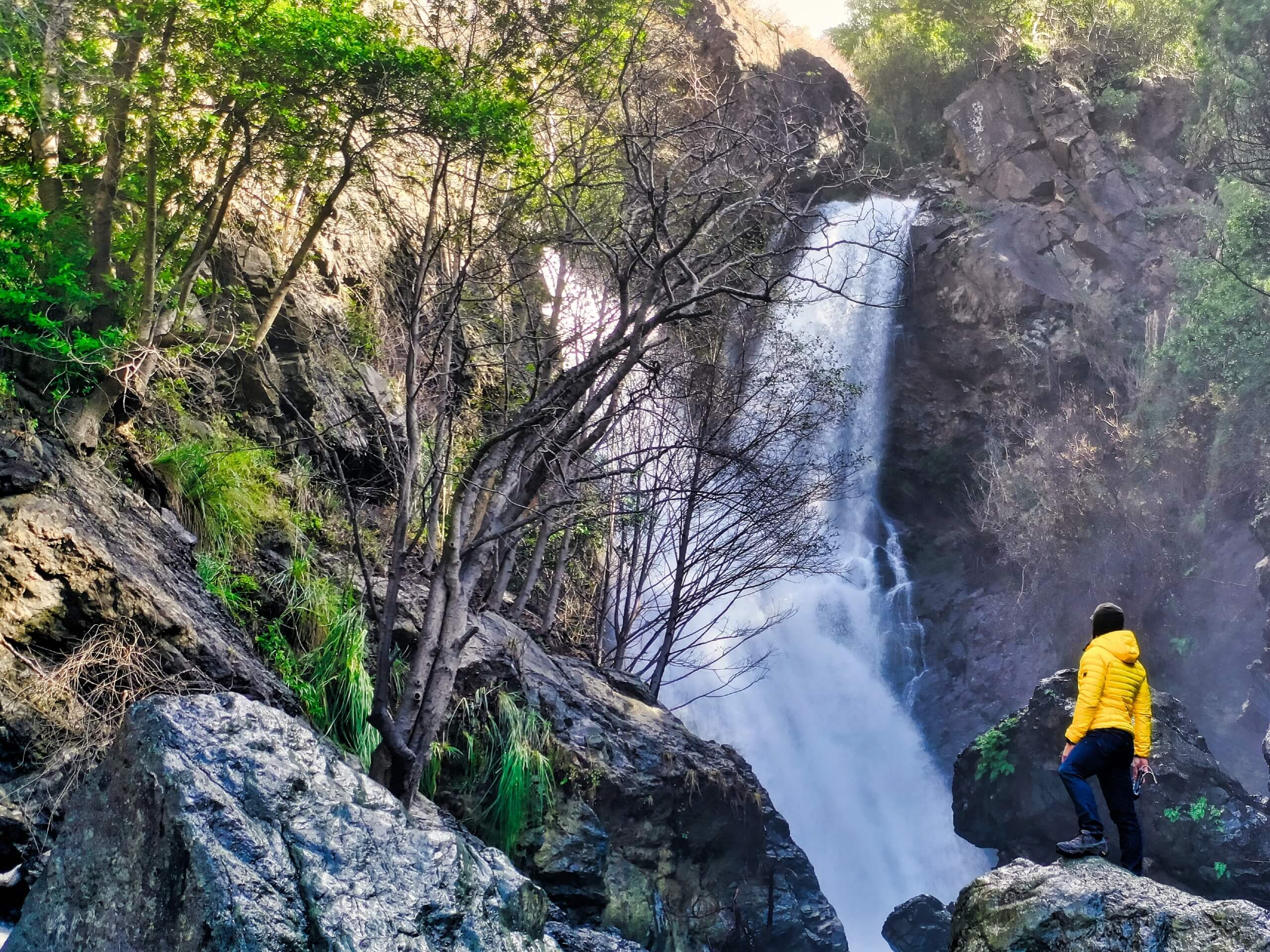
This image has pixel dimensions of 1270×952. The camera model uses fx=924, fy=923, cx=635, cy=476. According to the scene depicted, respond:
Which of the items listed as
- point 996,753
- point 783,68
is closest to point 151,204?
point 996,753

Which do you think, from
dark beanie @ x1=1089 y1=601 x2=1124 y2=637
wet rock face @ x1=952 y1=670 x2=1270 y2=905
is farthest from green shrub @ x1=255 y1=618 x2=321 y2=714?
wet rock face @ x1=952 y1=670 x2=1270 y2=905

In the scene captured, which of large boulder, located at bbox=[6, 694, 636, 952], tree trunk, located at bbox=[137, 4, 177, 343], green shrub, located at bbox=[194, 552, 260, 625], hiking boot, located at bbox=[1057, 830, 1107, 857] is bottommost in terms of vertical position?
large boulder, located at bbox=[6, 694, 636, 952]

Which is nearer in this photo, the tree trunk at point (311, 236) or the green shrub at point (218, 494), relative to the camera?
the green shrub at point (218, 494)

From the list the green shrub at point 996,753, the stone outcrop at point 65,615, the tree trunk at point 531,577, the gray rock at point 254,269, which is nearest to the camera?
the stone outcrop at point 65,615

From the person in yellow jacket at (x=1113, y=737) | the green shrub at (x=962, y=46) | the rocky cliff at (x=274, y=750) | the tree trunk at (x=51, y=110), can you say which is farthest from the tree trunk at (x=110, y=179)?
the green shrub at (x=962, y=46)

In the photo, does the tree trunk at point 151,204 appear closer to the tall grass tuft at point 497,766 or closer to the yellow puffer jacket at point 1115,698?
the tall grass tuft at point 497,766

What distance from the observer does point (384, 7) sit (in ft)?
25.1

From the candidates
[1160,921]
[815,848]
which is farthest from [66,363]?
[815,848]

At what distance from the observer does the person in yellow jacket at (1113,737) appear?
16.5 ft

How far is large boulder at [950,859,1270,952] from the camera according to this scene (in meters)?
3.90

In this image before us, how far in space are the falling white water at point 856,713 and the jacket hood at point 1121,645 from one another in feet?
22.5

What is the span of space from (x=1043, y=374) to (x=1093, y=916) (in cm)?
1714

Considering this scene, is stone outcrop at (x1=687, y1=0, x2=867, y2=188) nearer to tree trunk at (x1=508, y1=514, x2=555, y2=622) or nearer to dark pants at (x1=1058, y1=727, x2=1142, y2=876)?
tree trunk at (x1=508, y1=514, x2=555, y2=622)

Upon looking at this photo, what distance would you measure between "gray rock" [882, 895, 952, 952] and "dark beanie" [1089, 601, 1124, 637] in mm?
8095
